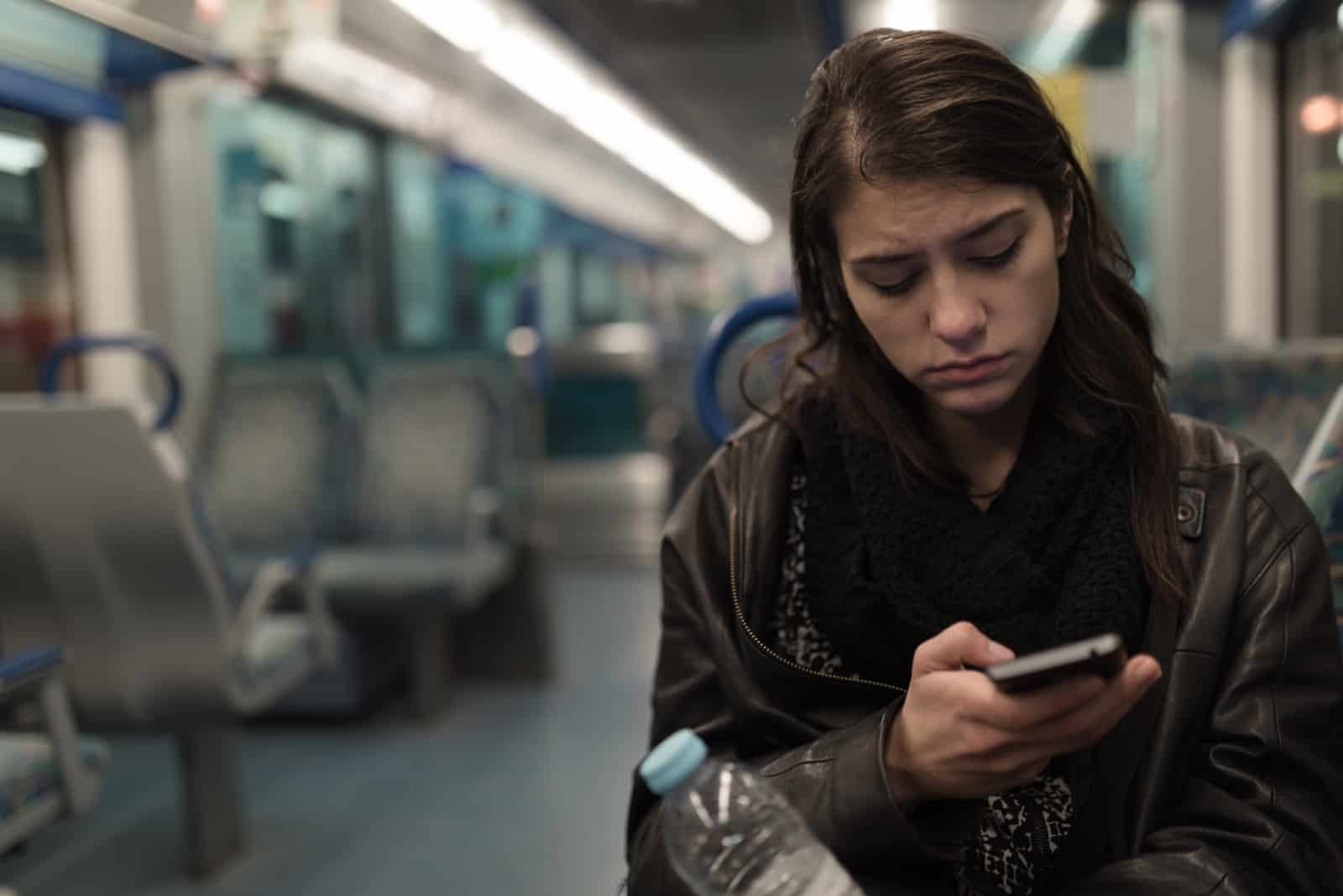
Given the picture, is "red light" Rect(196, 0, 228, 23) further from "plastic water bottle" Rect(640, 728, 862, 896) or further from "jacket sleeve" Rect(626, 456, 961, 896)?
"plastic water bottle" Rect(640, 728, 862, 896)

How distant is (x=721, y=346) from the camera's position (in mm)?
1940

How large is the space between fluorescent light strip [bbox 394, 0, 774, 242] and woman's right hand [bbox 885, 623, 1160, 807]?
11.0 feet

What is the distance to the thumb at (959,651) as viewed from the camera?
935mm

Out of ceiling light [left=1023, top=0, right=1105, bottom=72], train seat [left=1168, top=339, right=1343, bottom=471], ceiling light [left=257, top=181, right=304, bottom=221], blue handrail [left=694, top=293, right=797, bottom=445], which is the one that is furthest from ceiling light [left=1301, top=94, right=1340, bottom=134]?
ceiling light [left=257, top=181, right=304, bottom=221]

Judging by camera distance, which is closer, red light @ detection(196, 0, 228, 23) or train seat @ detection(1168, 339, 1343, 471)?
train seat @ detection(1168, 339, 1343, 471)

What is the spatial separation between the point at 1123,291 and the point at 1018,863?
59 cm

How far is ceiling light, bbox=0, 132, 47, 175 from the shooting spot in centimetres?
387

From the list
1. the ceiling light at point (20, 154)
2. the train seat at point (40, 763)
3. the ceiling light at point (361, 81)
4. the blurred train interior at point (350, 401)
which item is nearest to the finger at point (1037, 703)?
the blurred train interior at point (350, 401)

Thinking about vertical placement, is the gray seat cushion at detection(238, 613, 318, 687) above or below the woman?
below

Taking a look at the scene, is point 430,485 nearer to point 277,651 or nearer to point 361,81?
point 277,651

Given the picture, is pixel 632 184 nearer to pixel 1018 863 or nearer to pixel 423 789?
pixel 423 789

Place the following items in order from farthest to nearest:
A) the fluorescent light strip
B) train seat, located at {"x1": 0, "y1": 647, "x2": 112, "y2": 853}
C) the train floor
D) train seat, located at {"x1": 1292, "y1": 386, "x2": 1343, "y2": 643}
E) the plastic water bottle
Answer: the fluorescent light strip
the train floor
train seat, located at {"x1": 0, "y1": 647, "x2": 112, "y2": 853}
train seat, located at {"x1": 1292, "y1": 386, "x2": 1343, "y2": 643}
the plastic water bottle

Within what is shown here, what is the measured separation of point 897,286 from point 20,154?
3832 millimetres

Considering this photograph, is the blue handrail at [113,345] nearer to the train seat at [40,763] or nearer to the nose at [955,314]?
the train seat at [40,763]
